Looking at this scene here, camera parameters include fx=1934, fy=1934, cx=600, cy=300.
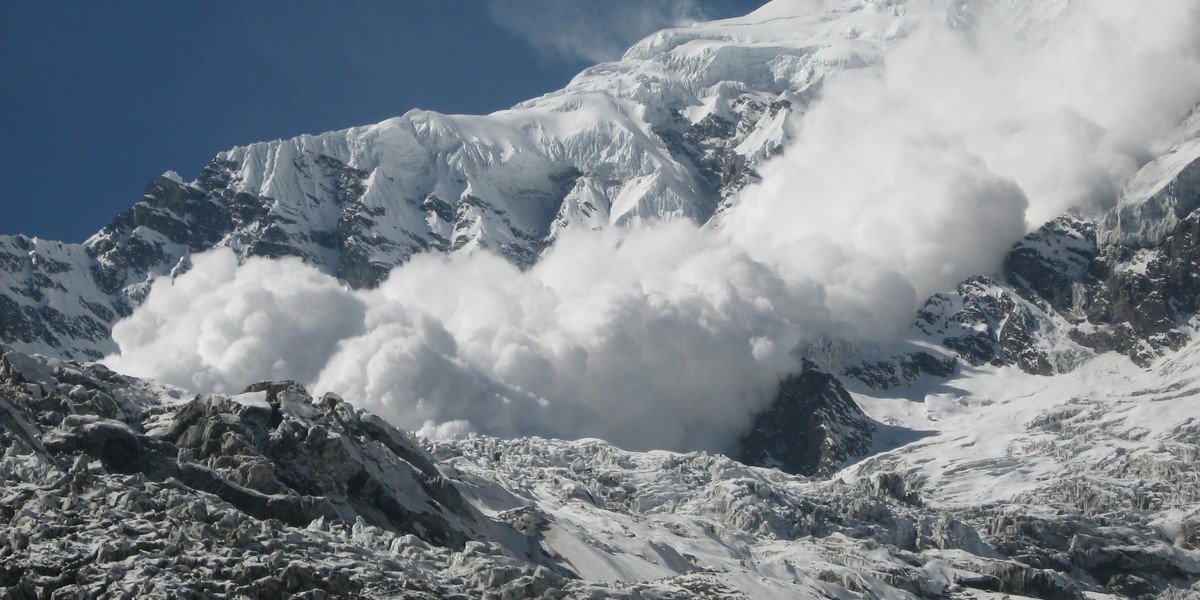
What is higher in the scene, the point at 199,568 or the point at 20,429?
the point at 20,429

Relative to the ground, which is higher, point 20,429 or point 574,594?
point 20,429

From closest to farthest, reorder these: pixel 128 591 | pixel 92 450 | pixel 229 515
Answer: pixel 128 591
pixel 229 515
pixel 92 450

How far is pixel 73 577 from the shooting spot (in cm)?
15012

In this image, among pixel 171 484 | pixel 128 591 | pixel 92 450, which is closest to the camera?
pixel 128 591

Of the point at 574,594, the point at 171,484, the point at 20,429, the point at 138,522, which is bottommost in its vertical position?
the point at 574,594

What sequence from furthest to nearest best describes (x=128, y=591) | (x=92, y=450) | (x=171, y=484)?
(x=92, y=450) < (x=171, y=484) < (x=128, y=591)

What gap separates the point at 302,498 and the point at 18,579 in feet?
173

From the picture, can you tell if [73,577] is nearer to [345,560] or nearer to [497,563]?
[345,560]

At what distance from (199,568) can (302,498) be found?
45029 mm

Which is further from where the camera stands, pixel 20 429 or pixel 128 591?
pixel 20 429

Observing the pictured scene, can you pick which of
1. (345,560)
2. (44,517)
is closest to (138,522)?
(44,517)

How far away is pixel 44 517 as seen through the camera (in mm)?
159750

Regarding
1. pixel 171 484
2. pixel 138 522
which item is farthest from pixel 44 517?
pixel 171 484

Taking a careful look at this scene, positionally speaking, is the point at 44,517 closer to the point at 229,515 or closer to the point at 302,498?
the point at 229,515
